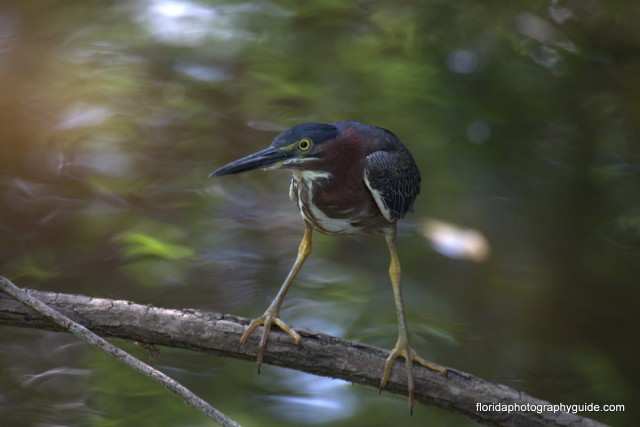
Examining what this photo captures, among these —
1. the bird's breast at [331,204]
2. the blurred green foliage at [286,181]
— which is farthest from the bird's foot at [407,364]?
the blurred green foliage at [286,181]

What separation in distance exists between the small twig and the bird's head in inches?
26.9

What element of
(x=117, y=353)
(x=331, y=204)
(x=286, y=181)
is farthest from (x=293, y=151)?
(x=286, y=181)

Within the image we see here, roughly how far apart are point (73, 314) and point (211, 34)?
15.6 feet

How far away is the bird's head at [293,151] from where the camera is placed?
2768 millimetres

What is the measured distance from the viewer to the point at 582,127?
6336 mm

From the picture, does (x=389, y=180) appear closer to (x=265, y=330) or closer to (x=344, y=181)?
(x=344, y=181)

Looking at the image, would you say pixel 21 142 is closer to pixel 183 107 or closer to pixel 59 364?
pixel 183 107

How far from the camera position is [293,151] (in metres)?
2.86

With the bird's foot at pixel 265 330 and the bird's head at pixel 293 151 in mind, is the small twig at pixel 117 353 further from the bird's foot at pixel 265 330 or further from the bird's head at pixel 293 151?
Answer: the bird's head at pixel 293 151

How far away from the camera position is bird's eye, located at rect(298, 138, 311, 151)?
2.87m

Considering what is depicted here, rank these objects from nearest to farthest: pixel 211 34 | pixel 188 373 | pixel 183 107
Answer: pixel 188 373, pixel 183 107, pixel 211 34

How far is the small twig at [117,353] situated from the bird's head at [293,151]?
68 centimetres

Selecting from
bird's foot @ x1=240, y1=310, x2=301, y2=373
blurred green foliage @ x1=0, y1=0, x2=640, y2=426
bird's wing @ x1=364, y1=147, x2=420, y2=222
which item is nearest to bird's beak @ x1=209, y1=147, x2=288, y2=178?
bird's wing @ x1=364, y1=147, x2=420, y2=222

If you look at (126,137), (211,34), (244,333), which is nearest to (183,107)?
(126,137)
